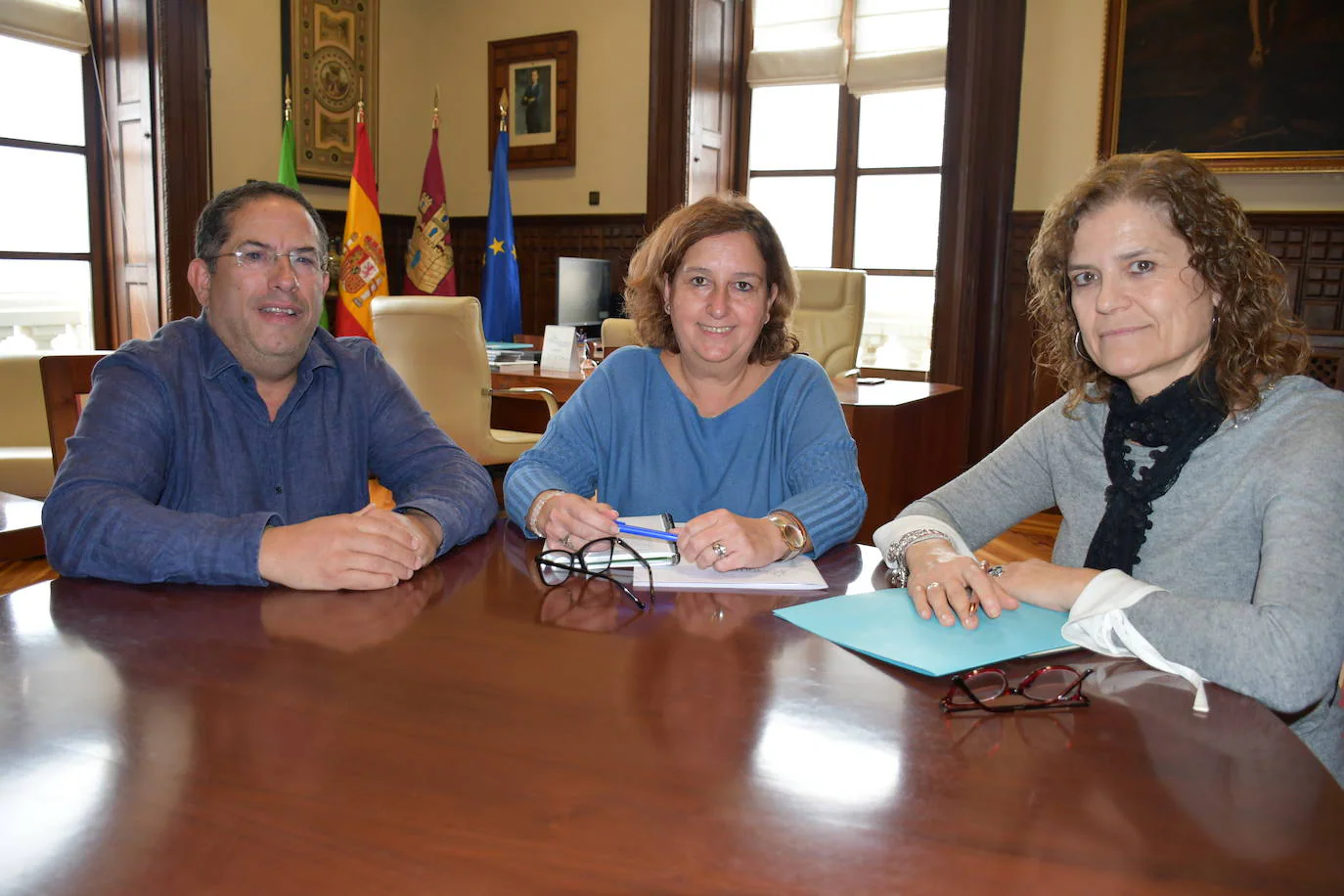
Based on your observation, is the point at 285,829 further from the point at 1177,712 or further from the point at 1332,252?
the point at 1332,252

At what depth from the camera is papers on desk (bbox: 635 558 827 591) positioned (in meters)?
1.27

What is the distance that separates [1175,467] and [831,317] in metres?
3.46

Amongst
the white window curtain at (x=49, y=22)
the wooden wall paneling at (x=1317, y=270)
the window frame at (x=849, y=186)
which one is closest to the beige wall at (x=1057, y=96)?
the wooden wall paneling at (x=1317, y=270)

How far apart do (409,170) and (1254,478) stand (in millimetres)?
6545

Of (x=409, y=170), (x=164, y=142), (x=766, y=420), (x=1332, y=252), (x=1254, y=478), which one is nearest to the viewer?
(x=1254, y=478)

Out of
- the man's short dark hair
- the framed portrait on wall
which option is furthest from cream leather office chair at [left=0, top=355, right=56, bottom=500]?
the framed portrait on wall

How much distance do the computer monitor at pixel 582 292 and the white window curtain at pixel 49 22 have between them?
2656 mm

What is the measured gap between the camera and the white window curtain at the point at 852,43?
18.5ft

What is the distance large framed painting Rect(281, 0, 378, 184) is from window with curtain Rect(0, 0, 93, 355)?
1.10 metres

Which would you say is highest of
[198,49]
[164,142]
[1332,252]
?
[198,49]

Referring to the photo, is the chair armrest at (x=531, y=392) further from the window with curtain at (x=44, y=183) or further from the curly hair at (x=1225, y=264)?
the curly hair at (x=1225, y=264)

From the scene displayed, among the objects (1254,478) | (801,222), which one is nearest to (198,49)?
(801,222)

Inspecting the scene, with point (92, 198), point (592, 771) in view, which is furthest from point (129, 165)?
point (592, 771)

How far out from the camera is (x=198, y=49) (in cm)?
521
